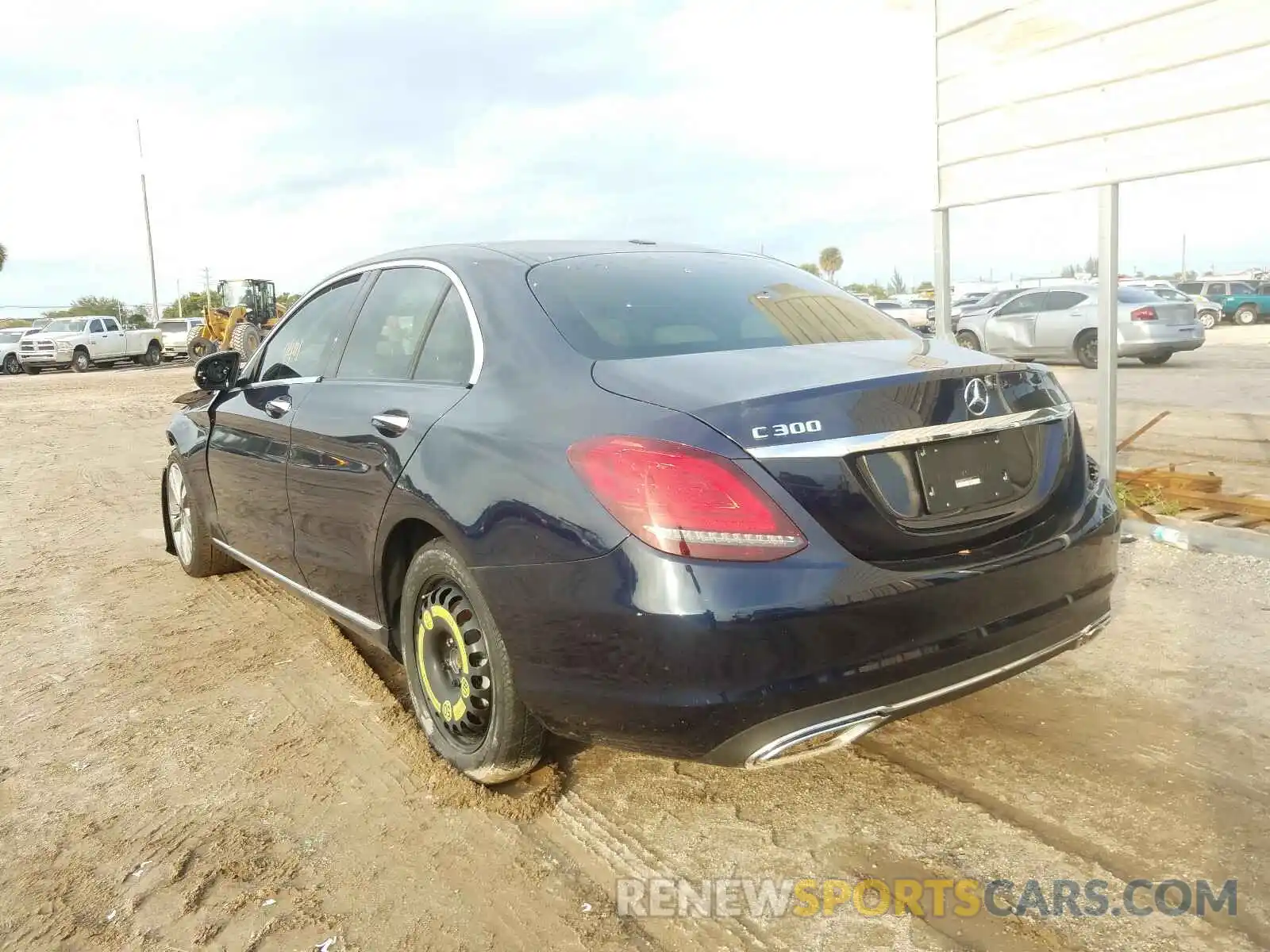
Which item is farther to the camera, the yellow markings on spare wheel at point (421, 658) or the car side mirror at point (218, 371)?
the car side mirror at point (218, 371)

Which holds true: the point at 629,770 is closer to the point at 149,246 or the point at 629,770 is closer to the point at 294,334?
the point at 294,334

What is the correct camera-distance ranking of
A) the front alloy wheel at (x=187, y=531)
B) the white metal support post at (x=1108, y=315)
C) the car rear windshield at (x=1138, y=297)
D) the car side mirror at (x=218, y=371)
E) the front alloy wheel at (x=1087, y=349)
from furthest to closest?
the front alloy wheel at (x=1087, y=349)
the car rear windshield at (x=1138, y=297)
the white metal support post at (x=1108, y=315)
the front alloy wheel at (x=187, y=531)
the car side mirror at (x=218, y=371)

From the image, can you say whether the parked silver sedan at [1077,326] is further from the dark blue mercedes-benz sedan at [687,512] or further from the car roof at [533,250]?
the dark blue mercedes-benz sedan at [687,512]

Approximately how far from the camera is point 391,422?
3178 mm

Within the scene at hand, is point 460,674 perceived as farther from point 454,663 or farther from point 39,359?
point 39,359

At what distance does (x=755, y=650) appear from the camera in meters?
2.26

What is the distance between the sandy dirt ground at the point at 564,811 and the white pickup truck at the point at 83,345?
33.1m

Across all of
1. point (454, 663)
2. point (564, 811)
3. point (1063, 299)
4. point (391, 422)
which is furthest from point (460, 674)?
point (1063, 299)

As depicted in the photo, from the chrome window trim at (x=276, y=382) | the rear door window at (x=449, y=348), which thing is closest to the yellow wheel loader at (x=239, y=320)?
the chrome window trim at (x=276, y=382)

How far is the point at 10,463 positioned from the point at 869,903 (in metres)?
11.5

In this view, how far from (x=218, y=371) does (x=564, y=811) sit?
2.91m

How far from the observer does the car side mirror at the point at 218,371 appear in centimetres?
470

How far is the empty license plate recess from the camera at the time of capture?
2469mm

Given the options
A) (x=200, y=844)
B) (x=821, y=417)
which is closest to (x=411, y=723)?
(x=200, y=844)
